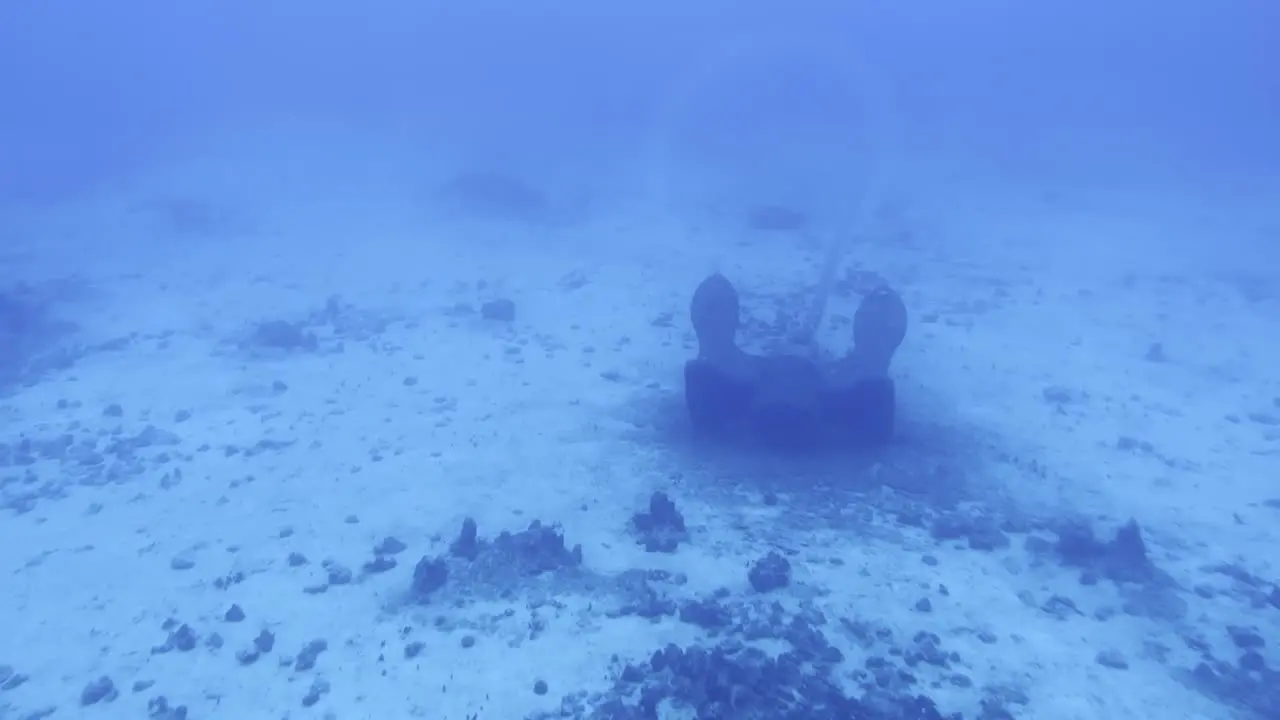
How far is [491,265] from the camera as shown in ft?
89.5

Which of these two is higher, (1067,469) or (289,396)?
(289,396)

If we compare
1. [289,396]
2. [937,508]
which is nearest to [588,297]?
[289,396]

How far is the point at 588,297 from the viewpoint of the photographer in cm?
2402

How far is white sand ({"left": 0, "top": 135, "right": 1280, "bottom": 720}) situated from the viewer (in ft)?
36.7

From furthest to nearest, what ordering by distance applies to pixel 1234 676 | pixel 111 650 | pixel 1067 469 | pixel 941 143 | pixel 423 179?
1. pixel 941 143
2. pixel 423 179
3. pixel 1067 469
4. pixel 111 650
5. pixel 1234 676

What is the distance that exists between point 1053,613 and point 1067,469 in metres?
4.47

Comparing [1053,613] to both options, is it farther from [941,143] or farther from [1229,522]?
[941,143]

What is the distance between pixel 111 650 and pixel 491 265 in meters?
17.4

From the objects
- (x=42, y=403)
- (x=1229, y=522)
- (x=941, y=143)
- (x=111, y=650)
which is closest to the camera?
(x=111, y=650)

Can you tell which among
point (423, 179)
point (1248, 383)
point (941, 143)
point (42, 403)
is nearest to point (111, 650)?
point (42, 403)

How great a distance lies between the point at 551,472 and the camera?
15.5 metres

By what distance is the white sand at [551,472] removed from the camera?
36.7ft

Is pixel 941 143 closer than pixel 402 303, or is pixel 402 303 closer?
pixel 402 303

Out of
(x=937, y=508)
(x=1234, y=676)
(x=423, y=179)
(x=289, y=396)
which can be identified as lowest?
(x=1234, y=676)
